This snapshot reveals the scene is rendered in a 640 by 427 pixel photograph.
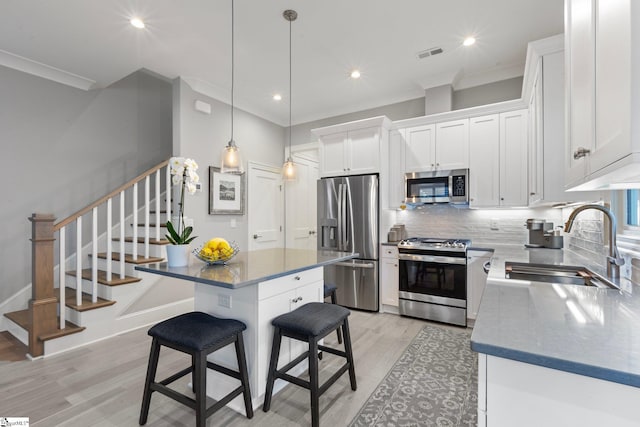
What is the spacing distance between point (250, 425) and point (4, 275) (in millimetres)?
3383

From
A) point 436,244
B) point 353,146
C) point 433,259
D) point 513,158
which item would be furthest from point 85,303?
point 513,158

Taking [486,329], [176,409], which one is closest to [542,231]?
[486,329]

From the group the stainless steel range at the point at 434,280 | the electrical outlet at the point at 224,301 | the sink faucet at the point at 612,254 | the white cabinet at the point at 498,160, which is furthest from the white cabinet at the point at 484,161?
the electrical outlet at the point at 224,301

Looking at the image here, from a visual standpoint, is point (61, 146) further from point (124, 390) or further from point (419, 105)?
point (419, 105)

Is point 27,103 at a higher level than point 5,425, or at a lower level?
higher

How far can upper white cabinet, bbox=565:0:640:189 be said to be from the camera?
746mm

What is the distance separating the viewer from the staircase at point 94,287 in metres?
2.59

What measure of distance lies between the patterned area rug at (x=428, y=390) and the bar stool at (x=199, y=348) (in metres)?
0.76

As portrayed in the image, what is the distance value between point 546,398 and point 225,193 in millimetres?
4016

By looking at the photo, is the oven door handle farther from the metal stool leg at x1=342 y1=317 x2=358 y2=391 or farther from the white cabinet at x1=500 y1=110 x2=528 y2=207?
the metal stool leg at x1=342 y1=317 x2=358 y2=391

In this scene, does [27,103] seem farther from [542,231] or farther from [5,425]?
[542,231]

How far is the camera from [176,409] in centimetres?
189

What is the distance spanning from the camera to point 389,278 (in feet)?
12.3

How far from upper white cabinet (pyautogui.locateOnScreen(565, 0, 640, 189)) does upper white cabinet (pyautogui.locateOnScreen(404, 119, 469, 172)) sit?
215 cm
